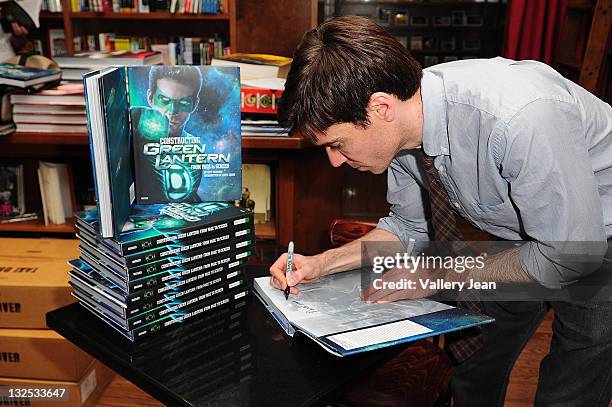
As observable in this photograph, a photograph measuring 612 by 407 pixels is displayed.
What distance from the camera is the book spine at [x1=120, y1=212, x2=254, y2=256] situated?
0.99 meters

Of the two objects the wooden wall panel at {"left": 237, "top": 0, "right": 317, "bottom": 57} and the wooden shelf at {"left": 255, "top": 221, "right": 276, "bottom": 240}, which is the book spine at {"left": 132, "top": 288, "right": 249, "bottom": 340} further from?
the wooden wall panel at {"left": 237, "top": 0, "right": 317, "bottom": 57}

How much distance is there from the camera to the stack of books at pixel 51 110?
2.00 m

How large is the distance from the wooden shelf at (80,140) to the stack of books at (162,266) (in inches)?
32.3

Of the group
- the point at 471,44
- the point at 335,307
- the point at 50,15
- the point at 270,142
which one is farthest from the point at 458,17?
the point at 335,307

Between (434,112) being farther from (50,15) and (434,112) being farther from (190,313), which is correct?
(50,15)

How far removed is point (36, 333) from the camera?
1.81 meters

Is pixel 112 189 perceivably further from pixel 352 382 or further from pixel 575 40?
pixel 575 40

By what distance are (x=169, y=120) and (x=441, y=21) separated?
3818 mm

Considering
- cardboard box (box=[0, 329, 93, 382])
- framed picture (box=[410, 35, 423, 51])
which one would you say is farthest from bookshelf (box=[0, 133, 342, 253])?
framed picture (box=[410, 35, 423, 51])

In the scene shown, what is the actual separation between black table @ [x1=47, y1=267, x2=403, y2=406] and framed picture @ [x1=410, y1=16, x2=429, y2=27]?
3.83 meters

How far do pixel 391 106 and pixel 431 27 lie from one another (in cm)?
374

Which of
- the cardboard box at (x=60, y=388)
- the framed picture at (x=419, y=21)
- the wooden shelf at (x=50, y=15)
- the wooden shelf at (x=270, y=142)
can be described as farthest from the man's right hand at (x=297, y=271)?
the framed picture at (x=419, y=21)

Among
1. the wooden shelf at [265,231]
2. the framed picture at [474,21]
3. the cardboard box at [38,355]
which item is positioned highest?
the framed picture at [474,21]

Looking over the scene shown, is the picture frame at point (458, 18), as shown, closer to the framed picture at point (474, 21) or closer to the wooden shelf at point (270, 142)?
the framed picture at point (474, 21)
